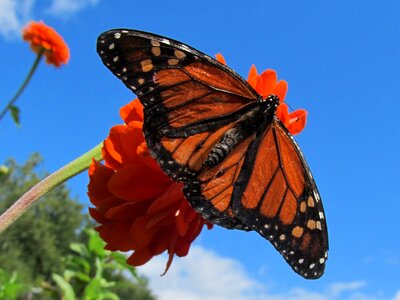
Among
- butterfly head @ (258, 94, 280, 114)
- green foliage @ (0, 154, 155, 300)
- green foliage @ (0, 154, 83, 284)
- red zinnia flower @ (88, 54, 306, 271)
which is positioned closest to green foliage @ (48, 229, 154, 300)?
red zinnia flower @ (88, 54, 306, 271)

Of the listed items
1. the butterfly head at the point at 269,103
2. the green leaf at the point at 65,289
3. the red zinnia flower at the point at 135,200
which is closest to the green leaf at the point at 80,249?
the green leaf at the point at 65,289

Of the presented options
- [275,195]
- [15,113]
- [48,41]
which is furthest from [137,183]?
[48,41]

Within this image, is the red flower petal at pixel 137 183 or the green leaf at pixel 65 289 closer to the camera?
the red flower petal at pixel 137 183

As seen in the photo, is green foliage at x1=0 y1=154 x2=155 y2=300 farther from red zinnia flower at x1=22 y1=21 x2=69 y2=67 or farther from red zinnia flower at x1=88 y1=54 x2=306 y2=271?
red zinnia flower at x1=88 y1=54 x2=306 y2=271

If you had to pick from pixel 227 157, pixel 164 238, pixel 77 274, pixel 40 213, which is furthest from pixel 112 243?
pixel 40 213

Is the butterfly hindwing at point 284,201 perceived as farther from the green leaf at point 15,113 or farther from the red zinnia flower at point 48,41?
the red zinnia flower at point 48,41

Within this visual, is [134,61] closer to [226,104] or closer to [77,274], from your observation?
[226,104]
